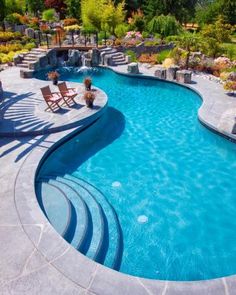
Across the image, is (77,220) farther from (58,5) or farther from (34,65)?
(58,5)

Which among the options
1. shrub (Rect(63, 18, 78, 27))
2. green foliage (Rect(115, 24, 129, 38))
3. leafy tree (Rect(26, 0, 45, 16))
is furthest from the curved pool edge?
leafy tree (Rect(26, 0, 45, 16))

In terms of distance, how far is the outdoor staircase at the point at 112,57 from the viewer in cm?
2473

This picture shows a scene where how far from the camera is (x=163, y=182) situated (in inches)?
396

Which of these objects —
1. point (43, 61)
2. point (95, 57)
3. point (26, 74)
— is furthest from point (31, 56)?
point (26, 74)

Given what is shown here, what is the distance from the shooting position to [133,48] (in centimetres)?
2788

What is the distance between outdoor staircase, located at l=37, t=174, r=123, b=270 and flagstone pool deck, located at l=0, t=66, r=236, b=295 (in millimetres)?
473

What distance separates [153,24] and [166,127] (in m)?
22.3

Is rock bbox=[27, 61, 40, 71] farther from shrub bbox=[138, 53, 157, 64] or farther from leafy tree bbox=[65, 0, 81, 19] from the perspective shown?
leafy tree bbox=[65, 0, 81, 19]

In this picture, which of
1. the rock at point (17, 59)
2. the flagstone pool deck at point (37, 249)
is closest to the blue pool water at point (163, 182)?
the flagstone pool deck at point (37, 249)

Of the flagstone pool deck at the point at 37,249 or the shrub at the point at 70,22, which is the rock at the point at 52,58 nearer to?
the flagstone pool deck at the point at 37,249

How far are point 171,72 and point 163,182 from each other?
39.5ft

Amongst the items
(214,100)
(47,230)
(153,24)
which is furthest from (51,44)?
(47,230)

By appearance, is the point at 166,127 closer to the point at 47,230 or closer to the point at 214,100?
the point at 214,100

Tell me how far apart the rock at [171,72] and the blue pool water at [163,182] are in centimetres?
394
